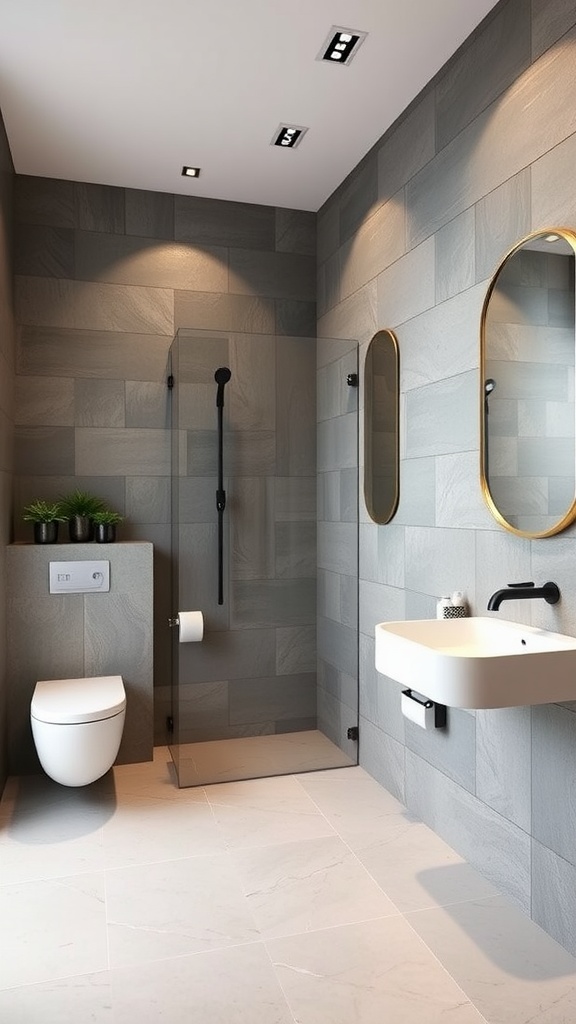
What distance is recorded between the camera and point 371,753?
3188 millimetres

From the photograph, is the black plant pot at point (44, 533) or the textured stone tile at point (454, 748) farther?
the black plant pot at point (44, 533)

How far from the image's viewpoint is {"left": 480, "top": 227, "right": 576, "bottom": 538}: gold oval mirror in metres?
1.95

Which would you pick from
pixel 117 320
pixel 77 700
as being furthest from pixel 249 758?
pixel 117 320

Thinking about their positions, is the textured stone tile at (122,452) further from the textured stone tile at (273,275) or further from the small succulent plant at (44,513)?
the textured stone tile at (273,275)

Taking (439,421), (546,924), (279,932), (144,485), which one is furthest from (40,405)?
(546,924)

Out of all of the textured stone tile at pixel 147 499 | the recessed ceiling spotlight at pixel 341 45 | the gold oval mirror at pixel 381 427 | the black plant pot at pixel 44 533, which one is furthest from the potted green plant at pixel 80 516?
the recessed ceiling spotlight at pixel 341 45

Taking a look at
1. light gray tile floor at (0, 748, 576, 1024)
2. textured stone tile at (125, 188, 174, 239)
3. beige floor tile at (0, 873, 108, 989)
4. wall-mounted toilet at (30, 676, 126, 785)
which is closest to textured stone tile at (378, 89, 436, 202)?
textured stone tile at (125, 188, 174, 239)

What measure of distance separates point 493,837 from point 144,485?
2.27 m

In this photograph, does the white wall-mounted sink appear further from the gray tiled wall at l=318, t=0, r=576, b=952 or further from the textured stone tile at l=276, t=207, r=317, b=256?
the textured stone tile at l=276, t=207, r=317, b=256

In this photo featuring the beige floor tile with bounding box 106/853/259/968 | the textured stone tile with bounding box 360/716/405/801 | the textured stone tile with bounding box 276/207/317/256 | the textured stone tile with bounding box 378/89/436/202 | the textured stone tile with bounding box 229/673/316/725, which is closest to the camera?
the beige floor tile with bounding box 106/853/259/968

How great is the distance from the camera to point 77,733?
8.82ft

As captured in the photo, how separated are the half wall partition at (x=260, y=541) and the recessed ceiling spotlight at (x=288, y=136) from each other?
2.87ft

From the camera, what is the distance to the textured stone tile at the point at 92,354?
347 cm

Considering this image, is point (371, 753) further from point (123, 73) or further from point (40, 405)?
point (123, 73)
